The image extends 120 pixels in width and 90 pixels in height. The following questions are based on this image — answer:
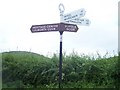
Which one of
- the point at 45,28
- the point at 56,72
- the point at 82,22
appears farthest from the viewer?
the point at 56,72

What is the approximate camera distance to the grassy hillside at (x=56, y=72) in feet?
39.4

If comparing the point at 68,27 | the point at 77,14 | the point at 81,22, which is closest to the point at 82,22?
the point at 81,22

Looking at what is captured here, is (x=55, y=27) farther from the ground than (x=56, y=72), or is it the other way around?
(x=55, y=27)

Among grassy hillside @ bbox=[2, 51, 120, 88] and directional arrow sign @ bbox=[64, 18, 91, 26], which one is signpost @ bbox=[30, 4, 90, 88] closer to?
directional arrow sign @ bbox=[64, 18, 91, 26]

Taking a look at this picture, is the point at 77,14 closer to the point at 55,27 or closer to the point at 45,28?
the point at 55,27

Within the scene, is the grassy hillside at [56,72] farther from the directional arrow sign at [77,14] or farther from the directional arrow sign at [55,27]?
the directional arrow sign at [77,14]

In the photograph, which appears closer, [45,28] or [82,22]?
[82,22]

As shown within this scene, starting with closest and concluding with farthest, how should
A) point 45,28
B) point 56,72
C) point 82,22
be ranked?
point 82,22
point 45,28
point 56,72

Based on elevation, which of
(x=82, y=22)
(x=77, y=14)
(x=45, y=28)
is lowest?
(x=45, y=28)

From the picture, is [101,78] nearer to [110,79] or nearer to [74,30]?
[110,79]

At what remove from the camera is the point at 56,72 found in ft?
41.7

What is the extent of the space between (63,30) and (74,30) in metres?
0.36

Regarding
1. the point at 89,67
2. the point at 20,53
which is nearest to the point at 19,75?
the point at 20,53

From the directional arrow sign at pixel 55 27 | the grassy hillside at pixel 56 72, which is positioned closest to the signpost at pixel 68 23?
the directional arrow sign at pixel 55 27
